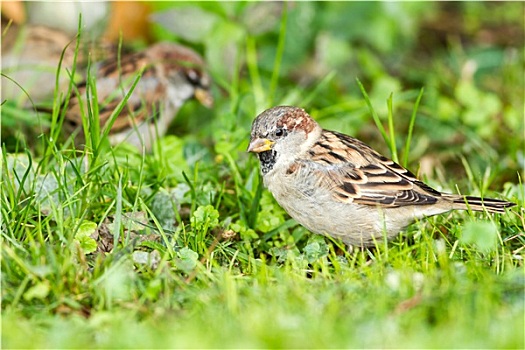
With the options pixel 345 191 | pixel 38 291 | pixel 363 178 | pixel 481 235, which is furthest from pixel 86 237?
pixel 481 235

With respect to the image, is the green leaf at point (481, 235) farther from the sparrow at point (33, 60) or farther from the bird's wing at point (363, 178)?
the sparrow at point (33, 60)

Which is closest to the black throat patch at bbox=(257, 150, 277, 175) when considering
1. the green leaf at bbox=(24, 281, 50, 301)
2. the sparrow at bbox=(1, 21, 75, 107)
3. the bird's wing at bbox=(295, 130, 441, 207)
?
the bird's wing at bbox=(295, 130, 441, 207)

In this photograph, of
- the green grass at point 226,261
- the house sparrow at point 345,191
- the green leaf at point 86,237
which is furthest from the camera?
the house sparrow at point 345,191

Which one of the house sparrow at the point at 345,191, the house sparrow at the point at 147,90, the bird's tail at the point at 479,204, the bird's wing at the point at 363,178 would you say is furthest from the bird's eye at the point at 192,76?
the bird's tail at the point at 479,204

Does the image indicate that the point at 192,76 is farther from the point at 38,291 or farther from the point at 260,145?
the point at 38,291

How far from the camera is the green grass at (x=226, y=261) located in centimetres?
297

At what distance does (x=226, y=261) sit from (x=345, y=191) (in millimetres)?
672

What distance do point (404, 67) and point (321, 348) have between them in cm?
482

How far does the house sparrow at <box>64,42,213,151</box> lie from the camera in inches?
208

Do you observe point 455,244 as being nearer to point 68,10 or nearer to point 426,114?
point 426,114

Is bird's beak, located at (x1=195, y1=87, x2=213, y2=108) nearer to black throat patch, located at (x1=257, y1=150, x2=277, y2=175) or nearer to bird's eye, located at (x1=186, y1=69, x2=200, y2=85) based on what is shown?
bird's eye, located at (x1=186, y1=69, x2=200, y2=85)

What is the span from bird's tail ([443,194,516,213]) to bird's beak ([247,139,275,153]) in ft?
3.01

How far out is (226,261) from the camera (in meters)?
4.08

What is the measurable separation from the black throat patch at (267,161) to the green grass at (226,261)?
17 cm
